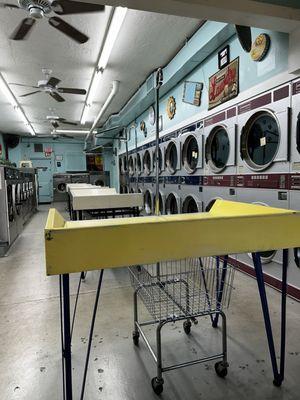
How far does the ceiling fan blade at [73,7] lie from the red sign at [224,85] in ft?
5.74

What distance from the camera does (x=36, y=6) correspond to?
112 inches

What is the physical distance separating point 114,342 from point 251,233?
4.56ft

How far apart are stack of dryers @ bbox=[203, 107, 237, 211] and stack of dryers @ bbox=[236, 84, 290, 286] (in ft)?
0.40

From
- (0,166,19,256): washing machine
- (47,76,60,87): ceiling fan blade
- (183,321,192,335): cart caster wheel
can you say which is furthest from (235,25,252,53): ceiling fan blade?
(0,166,19,256): washing machine

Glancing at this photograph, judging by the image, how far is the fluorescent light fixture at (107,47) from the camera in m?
3.33

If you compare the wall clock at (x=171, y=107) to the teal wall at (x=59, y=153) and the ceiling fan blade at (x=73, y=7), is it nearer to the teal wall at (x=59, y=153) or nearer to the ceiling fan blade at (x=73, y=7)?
the ceiling fan blade at (x=73, y=7)

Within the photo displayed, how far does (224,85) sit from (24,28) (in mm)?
2586

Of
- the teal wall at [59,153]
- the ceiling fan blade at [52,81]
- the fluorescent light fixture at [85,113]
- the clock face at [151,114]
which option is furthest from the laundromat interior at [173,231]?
the teal wall at [59,153]

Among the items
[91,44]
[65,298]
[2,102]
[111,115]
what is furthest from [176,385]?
[111,115]

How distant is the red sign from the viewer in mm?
3455

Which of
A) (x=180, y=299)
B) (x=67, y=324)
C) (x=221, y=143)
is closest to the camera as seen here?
(x=67, y=324)

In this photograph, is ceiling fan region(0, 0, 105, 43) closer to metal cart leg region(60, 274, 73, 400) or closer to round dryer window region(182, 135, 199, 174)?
round dryer window region(182, 135, 199, 174)

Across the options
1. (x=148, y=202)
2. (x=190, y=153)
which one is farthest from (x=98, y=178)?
(x=190, y=153)

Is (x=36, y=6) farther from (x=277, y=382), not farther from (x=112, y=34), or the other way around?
(x=277, y=382)
